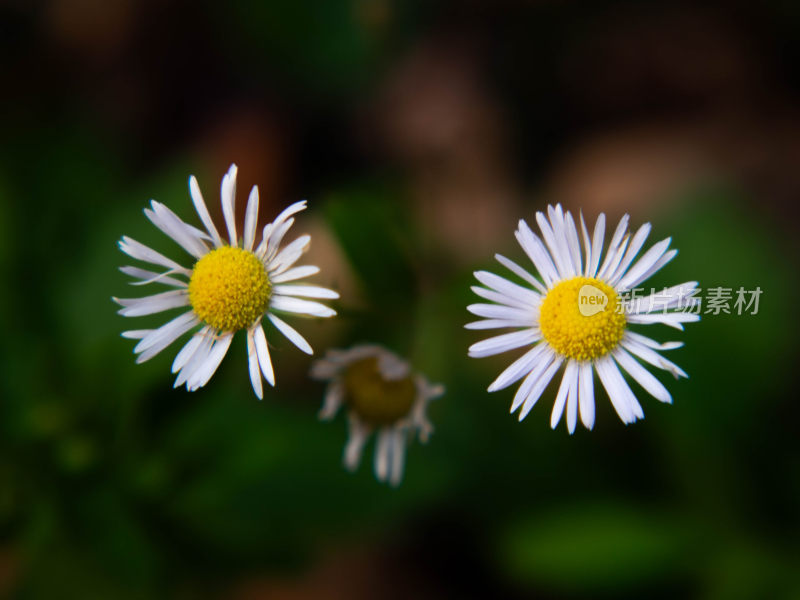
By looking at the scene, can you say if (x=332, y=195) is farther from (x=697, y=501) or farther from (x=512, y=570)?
(x=697, y=501)

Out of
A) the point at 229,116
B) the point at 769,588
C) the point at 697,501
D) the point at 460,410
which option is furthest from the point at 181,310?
the point at 769,588

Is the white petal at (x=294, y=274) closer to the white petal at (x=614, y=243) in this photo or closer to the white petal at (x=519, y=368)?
the white petal at (x=519, y=368)

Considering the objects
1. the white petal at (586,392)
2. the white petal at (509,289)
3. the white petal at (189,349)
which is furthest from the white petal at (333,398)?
the white petal at (586,392)

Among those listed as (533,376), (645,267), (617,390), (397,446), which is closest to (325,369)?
(397,446)

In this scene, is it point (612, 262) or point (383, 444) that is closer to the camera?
point (612, 262)

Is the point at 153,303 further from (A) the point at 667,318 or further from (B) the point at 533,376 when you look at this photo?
(A) the point at 667,318

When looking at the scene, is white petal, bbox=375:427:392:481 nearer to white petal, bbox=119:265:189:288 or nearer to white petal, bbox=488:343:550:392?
white petal, bbox=488:343:550:392
